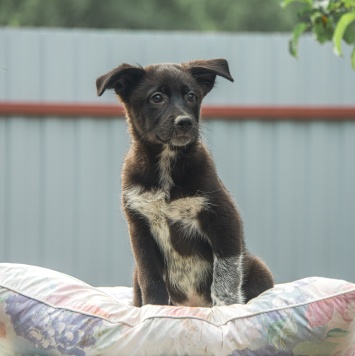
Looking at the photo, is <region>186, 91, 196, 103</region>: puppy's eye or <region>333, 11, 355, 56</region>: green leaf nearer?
<region>333, 11, 355, 56</region>: green leaf

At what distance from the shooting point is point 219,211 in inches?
144

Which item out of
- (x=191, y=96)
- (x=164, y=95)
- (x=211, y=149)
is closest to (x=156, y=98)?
(x=164, y=95)

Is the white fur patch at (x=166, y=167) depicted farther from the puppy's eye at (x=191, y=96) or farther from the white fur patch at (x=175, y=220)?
the puppy's eye at (x=191, y=96)

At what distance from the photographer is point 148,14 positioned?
838 inches

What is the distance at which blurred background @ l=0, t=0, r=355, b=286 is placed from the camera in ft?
25.7

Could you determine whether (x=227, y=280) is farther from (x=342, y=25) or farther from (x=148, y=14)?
(x=148, y=14)

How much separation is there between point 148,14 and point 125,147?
13969mm

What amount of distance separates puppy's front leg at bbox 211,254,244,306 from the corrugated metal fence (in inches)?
158

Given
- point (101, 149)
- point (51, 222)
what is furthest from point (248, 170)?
point (51, 222)

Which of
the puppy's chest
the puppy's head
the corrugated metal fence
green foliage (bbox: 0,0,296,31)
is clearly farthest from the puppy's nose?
green foliage (bbox: 0,0,296,31)

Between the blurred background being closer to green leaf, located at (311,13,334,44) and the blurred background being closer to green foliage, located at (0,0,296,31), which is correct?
green leaf, located at (311,13,334,44)

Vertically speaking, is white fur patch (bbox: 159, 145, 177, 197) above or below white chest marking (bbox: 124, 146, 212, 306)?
above

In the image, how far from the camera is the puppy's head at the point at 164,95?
3.68m

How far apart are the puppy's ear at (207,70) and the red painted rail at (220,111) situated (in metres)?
3.72
